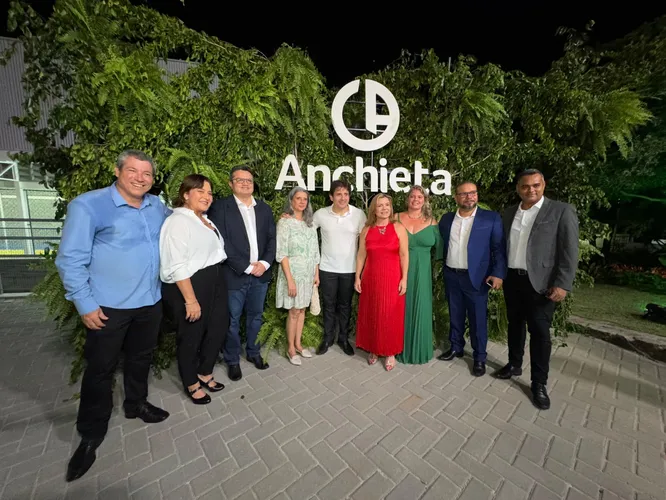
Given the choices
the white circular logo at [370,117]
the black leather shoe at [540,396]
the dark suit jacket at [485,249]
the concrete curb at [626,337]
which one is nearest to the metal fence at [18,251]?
the white circular logo at [370,117]

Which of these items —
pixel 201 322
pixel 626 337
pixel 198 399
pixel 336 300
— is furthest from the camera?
pixel 626 337

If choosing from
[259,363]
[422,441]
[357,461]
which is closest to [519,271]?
[422,441]

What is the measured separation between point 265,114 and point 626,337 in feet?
19.0

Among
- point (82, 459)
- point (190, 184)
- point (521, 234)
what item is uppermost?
point (190, 184)

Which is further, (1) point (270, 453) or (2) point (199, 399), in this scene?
(2) point (199, 399)

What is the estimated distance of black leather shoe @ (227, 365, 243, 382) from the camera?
10.9 feet

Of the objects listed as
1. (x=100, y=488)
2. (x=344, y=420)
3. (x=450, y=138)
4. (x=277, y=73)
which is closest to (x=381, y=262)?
(x=344, y=420)

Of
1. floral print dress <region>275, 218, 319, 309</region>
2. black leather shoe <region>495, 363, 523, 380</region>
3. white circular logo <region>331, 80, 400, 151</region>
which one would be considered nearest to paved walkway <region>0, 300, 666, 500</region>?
black leather shoe <region>495, 363, 523, 380</region>

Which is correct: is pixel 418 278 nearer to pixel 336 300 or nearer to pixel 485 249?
pixel 485 249

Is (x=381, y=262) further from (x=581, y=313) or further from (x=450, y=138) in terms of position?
(x=581, y=313)

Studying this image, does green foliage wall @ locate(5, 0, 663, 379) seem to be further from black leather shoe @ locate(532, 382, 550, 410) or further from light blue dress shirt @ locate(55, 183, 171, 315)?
black leather shoe @ locate(532, 382, 550, 410)

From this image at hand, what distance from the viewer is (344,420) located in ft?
8.77

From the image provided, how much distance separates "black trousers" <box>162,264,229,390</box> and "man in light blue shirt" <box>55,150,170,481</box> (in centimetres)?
21

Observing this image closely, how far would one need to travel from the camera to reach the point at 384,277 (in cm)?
340
